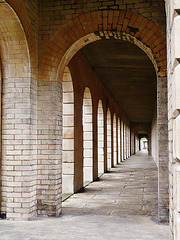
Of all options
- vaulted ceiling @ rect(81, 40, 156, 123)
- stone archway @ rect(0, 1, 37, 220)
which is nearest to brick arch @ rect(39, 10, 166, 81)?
stone archway @ rect(0, 1, 37, 220)

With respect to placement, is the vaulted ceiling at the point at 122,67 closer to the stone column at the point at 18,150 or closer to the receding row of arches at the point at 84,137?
the receding row of arches at the point at 84,137

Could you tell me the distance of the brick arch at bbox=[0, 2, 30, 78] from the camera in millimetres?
5175

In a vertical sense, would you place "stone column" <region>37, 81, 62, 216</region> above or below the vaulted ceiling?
below

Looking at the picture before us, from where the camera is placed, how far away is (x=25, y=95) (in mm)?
5457

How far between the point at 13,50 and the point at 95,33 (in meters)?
1.59

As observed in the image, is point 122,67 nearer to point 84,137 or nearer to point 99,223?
point 84,137

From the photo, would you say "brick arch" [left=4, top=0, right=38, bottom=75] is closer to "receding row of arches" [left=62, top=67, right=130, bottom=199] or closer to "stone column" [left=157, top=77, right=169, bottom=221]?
"receding row of arches" [left=62, top=67, right=130, bottom=199]

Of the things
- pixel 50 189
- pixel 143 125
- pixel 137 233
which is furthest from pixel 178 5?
pixel 143 125

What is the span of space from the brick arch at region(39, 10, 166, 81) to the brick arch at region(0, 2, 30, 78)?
17.2 inches

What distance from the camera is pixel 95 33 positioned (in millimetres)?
5898

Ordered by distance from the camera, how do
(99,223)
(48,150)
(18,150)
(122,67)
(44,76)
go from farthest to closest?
(122,67)
(44,76)
(48,150)
(18,150)
(99,223)

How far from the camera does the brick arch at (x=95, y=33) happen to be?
5.64 metres

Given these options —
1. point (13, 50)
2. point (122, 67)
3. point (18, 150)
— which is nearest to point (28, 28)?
point (13, 50)

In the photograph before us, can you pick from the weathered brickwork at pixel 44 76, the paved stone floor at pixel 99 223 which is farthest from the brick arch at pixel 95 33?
the paved stone floor at pixel 99 223
